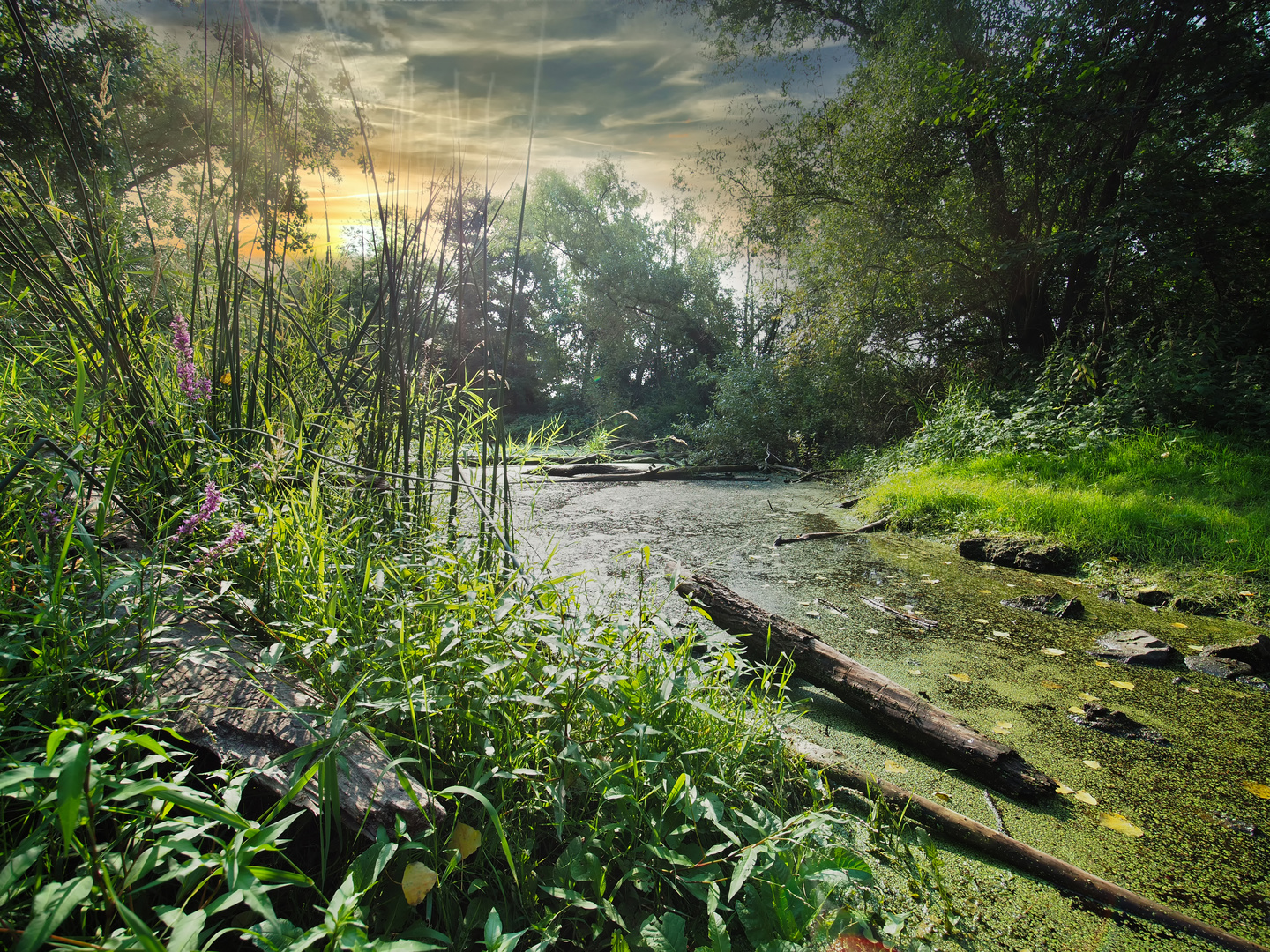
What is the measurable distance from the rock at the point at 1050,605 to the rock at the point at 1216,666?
1.71 feet

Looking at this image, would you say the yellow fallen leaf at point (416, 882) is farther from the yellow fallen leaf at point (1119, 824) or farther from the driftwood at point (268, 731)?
the yellow fallen leaf at point (1119, 824)

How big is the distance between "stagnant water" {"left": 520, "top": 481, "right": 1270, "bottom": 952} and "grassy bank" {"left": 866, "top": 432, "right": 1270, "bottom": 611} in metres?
0.46

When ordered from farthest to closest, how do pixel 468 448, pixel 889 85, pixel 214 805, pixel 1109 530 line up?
pixel 889 85 → pixel 1109 530 → pixel 468 448 → pixel 214 805

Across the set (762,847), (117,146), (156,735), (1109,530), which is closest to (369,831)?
(156,735)

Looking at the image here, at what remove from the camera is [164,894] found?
2.57 ft

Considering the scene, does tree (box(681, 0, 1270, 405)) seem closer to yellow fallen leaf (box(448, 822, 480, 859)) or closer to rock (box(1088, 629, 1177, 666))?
rock (box(1088, 629, 1177, 666))

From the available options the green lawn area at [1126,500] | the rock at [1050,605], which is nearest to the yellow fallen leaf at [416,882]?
the rock at [1050,605]

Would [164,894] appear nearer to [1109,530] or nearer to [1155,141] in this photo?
[1109,530]

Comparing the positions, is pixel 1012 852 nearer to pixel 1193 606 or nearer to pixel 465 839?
pixel 465 839

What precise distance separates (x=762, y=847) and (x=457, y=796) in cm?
55

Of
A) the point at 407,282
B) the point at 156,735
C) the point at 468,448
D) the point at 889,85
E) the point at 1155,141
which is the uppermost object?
the point at 889,85

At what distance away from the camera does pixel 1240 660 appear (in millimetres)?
2172

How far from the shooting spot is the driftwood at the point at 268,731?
34.3 inches

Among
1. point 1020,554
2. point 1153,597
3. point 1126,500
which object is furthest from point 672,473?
point 1153,597
